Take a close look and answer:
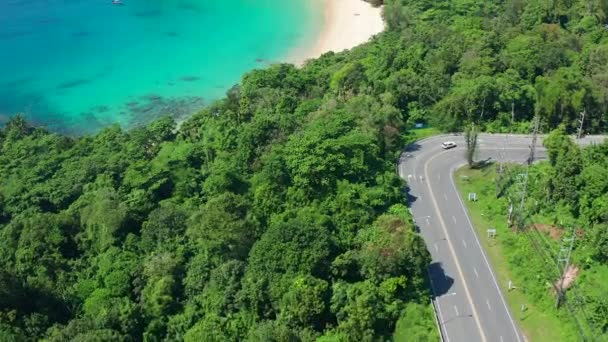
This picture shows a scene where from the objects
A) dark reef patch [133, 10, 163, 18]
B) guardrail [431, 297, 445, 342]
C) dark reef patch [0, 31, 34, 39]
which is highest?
dark reef patch [133, 10, 163, 18]

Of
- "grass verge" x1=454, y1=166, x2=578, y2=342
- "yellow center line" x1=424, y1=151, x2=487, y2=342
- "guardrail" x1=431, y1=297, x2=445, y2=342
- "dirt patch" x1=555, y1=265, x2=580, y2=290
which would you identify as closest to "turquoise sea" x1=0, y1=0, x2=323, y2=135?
"yellow center line" x1=424, y1=151, x2=487, y2=342

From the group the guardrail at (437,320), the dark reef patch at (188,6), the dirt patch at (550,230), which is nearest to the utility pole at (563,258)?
the dirt patch at (550,230)

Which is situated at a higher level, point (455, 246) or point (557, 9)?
point (557, 9)

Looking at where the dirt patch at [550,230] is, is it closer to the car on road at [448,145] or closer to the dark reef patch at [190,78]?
the car on road at [448,145]

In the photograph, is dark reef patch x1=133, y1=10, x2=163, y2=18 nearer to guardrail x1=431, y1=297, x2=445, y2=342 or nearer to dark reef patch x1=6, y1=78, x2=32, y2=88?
dark reef patch x1=6, y1=78, x2=32, y2=88

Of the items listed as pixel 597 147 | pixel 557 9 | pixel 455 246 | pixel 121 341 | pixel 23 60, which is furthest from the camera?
pixel 23 60

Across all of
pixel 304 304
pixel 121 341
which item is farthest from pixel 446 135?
pixel 121 341

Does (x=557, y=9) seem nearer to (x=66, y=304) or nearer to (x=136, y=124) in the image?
(x=136, y=124)
